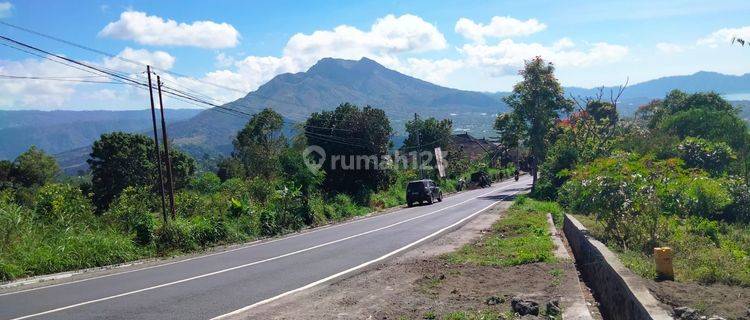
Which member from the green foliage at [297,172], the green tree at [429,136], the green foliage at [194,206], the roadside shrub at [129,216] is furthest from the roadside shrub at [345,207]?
the green tree at [429,136]

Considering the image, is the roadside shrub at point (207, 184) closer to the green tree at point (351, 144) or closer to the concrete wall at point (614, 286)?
the green tree at point (351, 144)

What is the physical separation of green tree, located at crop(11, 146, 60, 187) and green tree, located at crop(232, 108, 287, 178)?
19.2 m

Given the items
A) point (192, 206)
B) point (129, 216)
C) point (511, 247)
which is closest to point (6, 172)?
point (192, 206)

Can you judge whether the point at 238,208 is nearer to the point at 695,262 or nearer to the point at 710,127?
the point at 695,262

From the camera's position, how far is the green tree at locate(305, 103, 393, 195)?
40812mm

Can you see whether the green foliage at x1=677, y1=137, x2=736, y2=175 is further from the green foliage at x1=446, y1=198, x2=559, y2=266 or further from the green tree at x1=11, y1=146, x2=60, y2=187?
the green tree at x1=11, y1=146, x2=60, y2=187

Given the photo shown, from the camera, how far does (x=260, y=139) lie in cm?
5444

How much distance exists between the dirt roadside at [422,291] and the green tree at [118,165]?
1695 inches

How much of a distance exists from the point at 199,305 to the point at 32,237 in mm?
9014

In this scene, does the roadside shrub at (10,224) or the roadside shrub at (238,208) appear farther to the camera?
the roadside shrub at (238,208)

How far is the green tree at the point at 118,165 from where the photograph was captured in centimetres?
5034

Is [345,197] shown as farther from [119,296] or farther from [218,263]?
[119,296]

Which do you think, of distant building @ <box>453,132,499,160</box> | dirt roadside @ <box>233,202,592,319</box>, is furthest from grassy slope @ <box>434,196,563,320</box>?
distant building @ <box>453,132,499,160</box>

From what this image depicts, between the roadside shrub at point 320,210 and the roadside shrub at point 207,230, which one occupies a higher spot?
the roadside shrub at point 207,230
